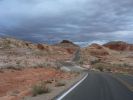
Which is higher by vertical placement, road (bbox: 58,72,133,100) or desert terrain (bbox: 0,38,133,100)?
road (bbox: 58,72,133,100)

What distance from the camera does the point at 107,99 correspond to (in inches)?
582

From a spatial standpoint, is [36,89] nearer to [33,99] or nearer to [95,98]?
[33,99]

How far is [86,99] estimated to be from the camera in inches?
588

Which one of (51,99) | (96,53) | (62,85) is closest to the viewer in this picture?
(51,99)

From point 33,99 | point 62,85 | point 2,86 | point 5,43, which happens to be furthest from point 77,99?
point 5,43

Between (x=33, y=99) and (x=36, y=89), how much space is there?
2.00 m

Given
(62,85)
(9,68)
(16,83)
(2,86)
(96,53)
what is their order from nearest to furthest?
(62,85), (2,86), (16,83), (9,68), (96,53)

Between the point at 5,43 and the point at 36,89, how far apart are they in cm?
13570

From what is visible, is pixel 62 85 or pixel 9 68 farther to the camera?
pixel 9 68

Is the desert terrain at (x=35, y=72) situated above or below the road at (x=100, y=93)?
below

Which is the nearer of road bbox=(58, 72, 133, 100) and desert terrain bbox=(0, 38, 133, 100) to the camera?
road bbox=(58, 72, 133, 100)

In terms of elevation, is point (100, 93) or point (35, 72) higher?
point (100, 93)

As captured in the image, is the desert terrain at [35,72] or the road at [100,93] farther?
the desert terrain at [35,72]

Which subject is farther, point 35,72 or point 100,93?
point 35,72
